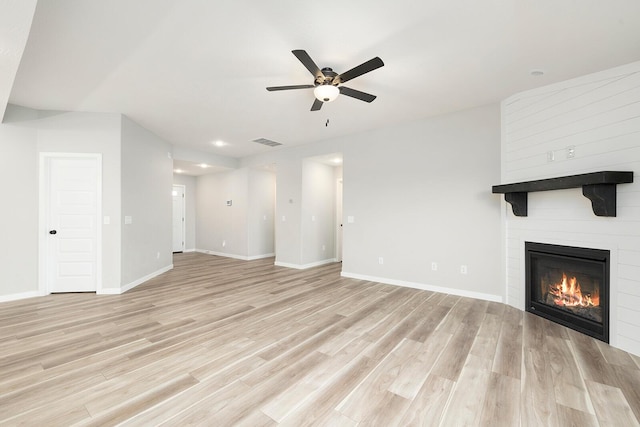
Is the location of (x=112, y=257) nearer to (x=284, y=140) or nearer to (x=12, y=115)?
(x=12, y=115)

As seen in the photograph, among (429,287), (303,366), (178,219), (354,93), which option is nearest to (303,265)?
(429,287)

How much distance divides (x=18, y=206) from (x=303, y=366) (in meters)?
4.72

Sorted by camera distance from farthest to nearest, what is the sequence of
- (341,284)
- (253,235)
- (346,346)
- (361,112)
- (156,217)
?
(253,235) < (156,217) < (341,284) < (361,112) < (346,346)

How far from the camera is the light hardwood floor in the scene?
1.70m

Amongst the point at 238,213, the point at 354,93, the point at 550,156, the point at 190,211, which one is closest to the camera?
the point at 354,93

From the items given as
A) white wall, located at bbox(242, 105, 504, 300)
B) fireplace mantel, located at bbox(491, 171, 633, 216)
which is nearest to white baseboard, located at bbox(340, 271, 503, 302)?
white wall, located at bbox(242, 105, 504, 300)

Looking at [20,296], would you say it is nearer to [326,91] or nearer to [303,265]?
[303,265]

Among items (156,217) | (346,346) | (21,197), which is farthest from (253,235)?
(346,346)

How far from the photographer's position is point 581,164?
9.84 feet

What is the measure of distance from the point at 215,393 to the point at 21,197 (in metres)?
4.41

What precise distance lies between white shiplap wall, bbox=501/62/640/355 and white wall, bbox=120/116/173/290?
5675mm

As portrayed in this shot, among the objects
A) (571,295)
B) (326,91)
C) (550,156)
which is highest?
(326,91)

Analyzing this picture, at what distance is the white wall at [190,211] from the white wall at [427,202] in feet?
16.8

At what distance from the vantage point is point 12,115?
3898 mm
